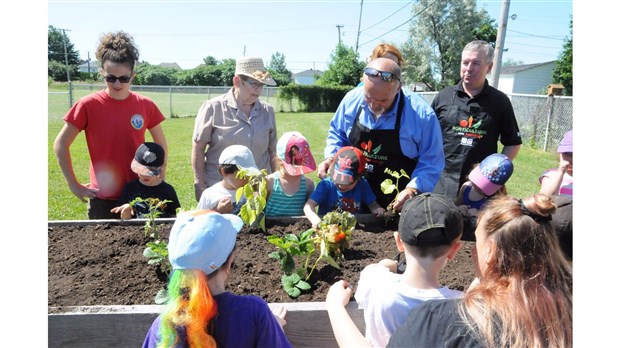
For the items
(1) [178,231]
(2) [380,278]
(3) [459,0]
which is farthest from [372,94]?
(3) [459,0]

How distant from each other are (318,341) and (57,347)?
1229 millimetres

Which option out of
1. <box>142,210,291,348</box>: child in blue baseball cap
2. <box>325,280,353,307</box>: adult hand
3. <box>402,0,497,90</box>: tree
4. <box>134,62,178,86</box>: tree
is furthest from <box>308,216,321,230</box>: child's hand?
<box>134,62,178,86</box>: tree

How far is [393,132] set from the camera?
122 inches

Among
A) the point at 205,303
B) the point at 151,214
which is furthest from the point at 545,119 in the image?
the point at 205,303

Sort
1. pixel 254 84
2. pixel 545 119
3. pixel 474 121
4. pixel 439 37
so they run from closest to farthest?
pixel 254 84 → pixel 474 121 → pixel 545 119 → pixel 439 37

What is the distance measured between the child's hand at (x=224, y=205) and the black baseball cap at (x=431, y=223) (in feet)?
4.86

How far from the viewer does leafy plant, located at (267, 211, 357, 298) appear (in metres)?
2.40

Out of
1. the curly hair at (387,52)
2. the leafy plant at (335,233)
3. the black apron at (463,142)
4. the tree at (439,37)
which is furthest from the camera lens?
the tree at (439,37)

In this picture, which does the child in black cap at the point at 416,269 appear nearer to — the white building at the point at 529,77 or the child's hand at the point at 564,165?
the child's hand at the point at 564,165

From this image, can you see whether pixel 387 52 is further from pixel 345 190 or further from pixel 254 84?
pixel 345 190

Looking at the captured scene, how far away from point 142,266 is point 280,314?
1058mm

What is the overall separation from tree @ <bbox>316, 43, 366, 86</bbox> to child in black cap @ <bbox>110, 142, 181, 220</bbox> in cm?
3579

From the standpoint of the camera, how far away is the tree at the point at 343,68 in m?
39.4

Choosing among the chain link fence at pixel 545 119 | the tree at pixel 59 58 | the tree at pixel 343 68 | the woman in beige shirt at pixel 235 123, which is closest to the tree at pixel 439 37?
the tree at pixel 343 68
